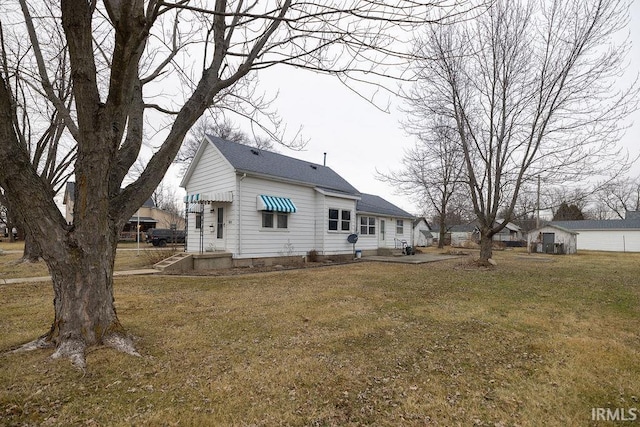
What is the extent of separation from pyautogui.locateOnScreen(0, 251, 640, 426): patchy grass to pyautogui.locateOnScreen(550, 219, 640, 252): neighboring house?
1333 inches

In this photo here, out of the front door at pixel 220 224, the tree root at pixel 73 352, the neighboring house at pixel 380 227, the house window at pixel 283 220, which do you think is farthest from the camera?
the neighboring house at pixel 380 227

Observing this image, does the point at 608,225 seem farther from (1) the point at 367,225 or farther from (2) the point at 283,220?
(2) the point at 283,220

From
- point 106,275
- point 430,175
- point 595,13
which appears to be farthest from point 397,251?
point 106,275

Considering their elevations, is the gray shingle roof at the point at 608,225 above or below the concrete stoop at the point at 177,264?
above

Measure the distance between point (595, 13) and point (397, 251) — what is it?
49.3ft

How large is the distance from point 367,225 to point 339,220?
3.58 metres

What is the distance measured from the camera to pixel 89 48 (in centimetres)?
362

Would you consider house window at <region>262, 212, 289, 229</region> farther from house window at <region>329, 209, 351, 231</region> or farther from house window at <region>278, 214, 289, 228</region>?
house window at <region>329, 209, 351, 231</region>

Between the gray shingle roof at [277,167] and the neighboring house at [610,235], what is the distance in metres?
31.0

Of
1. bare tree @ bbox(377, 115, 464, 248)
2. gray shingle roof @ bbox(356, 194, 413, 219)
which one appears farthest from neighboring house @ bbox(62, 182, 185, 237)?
bare tree @ bbox(377, 115, 464, 248)

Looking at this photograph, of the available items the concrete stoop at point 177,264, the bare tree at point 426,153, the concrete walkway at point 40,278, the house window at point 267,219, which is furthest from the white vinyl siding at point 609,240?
the concrete walkway at point 40,278

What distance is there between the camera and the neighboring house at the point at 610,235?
31.5 metres

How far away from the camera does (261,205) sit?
1332 cm

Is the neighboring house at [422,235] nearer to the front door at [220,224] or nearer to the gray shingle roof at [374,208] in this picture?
the gray shingle roof at [374,208]
